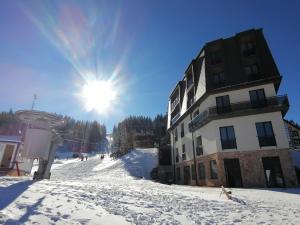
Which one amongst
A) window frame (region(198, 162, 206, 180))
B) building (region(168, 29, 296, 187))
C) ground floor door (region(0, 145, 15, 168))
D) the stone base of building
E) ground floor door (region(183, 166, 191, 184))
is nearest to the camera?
the stone base of building

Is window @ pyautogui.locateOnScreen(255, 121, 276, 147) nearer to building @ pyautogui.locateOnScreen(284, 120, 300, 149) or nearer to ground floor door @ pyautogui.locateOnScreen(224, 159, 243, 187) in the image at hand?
ground floor door @ pyautogui.locateOnScreen(224, 159, 243, 187)

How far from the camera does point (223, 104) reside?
2667 centimetres

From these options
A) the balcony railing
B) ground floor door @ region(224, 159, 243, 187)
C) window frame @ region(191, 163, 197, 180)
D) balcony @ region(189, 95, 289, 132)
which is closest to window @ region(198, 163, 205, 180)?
window frame @ region(191, 163, 197, 180)

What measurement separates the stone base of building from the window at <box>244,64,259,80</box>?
29.0 feet

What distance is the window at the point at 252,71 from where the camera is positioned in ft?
85.7

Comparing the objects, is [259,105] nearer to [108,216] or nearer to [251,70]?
[251,70]

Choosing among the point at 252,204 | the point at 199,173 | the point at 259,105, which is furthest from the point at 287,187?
the point at 252,204

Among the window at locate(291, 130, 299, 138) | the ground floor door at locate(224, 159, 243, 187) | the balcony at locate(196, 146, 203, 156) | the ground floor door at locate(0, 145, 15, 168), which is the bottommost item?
the ground floor door at locate(224, 159, 243, 187)

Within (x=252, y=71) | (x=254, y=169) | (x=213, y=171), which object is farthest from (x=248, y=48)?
(x=213, y=171)

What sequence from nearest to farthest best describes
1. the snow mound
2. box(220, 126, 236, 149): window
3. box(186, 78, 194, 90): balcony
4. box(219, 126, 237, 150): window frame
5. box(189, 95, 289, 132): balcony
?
box(189, 95, 289, 132): balcony, box(219, 126, 237, 150): window frame, box(220, 126, 236, 149): window, box(186, 78, 194, 90): balcony, the snow mound

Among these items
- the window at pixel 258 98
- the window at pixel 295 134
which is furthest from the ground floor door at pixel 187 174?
the window at pixel 295 134

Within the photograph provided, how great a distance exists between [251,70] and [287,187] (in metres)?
13.5

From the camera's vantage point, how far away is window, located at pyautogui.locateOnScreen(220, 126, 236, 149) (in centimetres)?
2466

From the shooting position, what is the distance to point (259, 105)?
24.4 metres
